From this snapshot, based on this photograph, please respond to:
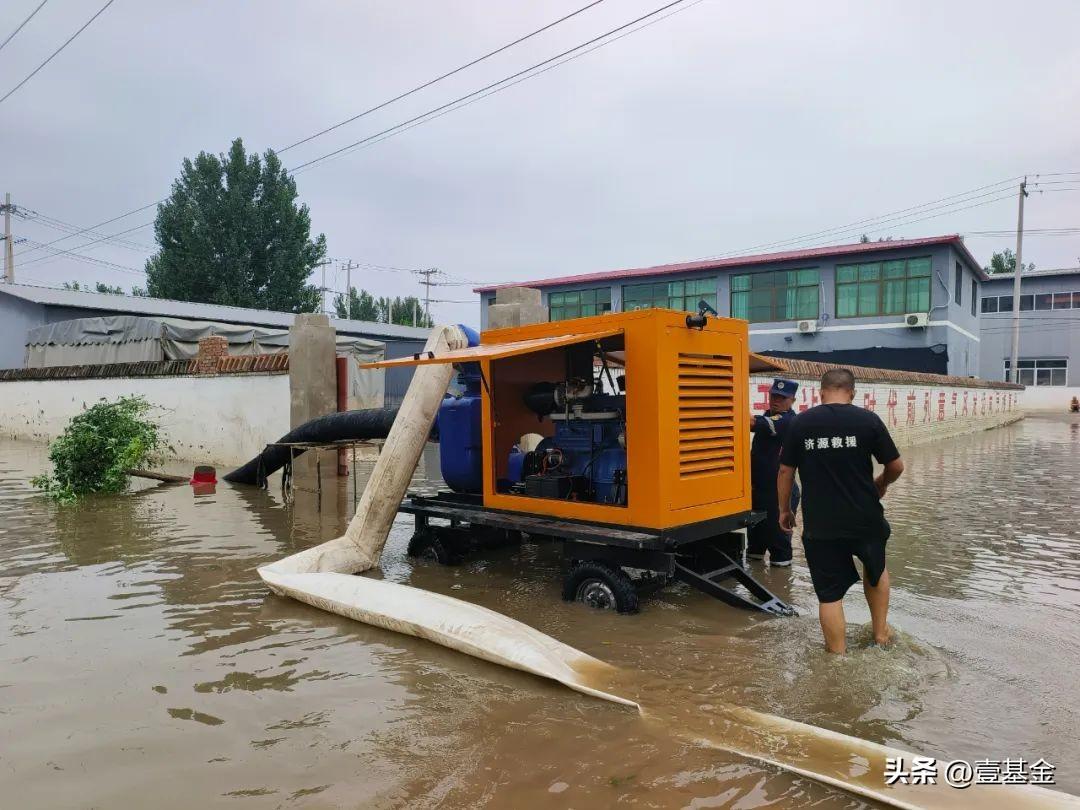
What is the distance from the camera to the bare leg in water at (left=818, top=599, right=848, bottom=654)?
4199 mm

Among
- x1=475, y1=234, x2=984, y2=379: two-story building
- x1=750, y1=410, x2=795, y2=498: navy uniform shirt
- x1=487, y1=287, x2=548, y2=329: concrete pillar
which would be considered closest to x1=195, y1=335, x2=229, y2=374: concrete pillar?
x1=487, y1=287, x2=548, y2=329: concrete pillar

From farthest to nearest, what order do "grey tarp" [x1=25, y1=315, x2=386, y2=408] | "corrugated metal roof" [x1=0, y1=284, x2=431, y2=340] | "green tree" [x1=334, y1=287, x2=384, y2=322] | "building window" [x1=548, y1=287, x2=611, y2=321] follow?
"green tree" [x1=334, y1=287, x2=384, y2=322]
"building window" [x1=548, y1=287, x2=611, y2=321]
"corrugated metal roof" [x1=0, y1=284, x2=431, y2=340]
"grey tarp" [x1=25, y1=315, x2=386, y2=408]

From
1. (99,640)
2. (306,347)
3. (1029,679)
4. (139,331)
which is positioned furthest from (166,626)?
(139,331)

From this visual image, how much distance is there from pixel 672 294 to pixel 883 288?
8086 millimetres

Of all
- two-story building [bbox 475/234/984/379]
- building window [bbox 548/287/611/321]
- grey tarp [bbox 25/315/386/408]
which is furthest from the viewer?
building window [bbox 548/287/611/321]

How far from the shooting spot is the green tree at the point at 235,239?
37.0 meters

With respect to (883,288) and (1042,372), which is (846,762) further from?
(1042,372)

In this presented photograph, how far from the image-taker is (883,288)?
2809cm

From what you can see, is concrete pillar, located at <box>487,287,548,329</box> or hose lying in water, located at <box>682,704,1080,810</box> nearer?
hose lying in water, located at <box>682,704,1080,810</box>

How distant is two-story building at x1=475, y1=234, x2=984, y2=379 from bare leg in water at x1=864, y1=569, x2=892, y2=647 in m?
25.1

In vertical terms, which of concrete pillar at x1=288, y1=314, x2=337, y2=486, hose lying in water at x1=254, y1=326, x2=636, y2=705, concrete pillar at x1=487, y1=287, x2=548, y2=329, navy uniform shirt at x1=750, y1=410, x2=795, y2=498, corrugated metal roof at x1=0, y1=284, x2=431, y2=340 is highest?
corrugated metal roof at x1=0, y1=284, x2=431, y2=340

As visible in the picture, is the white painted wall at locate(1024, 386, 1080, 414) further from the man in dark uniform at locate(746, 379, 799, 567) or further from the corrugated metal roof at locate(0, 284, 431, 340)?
the man in dark uniform at locate(746, 379, 799, 567)

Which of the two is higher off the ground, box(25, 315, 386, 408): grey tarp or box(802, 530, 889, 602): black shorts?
box(25, 315, 386, 408): grey tarp

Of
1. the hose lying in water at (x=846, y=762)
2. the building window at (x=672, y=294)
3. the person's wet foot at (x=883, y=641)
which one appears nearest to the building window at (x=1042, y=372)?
the building window at (x=672, y=294)
